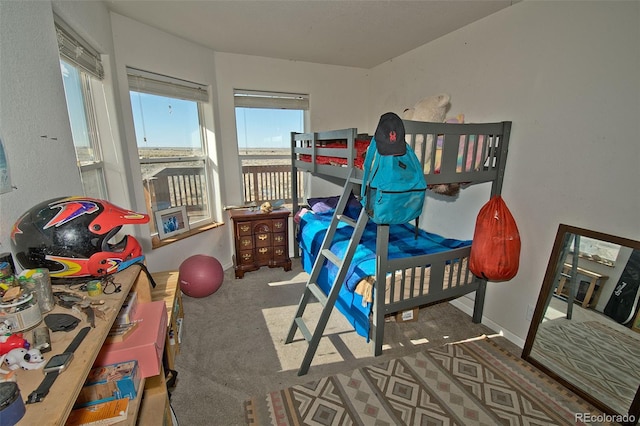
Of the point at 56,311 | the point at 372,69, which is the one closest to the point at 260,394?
the point at 56,311

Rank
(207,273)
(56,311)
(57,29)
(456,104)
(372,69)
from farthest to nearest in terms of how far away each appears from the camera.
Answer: (372,69) → (207,273) → (456,104) → (57,29) → (56,311)

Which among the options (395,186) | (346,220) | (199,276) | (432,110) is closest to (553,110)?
(432,110)

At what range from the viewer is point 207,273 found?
2688 mm

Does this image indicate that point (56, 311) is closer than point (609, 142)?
Yes

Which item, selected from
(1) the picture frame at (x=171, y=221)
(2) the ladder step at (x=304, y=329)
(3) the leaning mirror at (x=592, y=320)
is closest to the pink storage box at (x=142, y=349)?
(2) the ladder step at (x=304, y=329)

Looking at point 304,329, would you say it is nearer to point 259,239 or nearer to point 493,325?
point 259,239

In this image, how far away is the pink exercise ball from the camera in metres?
2.64

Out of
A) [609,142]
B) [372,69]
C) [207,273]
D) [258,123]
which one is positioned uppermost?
[372,69]

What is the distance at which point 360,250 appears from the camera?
89.5 inches

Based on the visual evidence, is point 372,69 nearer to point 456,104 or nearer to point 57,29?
point 456,104

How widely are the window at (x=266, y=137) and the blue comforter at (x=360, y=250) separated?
0.88m

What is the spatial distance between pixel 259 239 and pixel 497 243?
2.32 m

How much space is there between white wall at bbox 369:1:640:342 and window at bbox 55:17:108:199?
2733mm

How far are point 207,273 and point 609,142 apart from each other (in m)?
3.06
